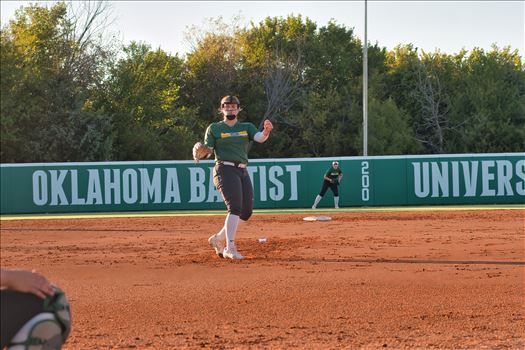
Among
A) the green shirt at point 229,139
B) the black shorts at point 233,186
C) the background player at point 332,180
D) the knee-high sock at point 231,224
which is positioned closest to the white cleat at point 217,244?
the knee-high sock at point 231,224

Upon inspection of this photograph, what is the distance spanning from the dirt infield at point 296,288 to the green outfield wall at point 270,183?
475 inches

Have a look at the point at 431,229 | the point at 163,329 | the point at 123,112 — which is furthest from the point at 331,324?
the point at 123,112

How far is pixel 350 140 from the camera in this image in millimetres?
52406

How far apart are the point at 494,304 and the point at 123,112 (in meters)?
40.5

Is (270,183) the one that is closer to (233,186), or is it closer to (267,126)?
(233,186)

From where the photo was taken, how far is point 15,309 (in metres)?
3.71

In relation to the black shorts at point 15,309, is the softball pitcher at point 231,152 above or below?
above

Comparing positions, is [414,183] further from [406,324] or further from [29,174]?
[406,324]

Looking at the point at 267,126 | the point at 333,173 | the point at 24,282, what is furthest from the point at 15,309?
the point at 333,173

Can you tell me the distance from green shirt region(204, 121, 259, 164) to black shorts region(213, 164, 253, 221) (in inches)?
5.2

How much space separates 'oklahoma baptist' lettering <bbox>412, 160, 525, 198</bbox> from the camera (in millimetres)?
28828

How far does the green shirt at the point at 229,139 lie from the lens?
11.1 metres

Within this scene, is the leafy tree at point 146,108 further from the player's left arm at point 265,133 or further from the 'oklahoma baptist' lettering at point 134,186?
the player's left arm at point 265,133

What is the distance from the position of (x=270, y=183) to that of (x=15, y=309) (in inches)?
994
